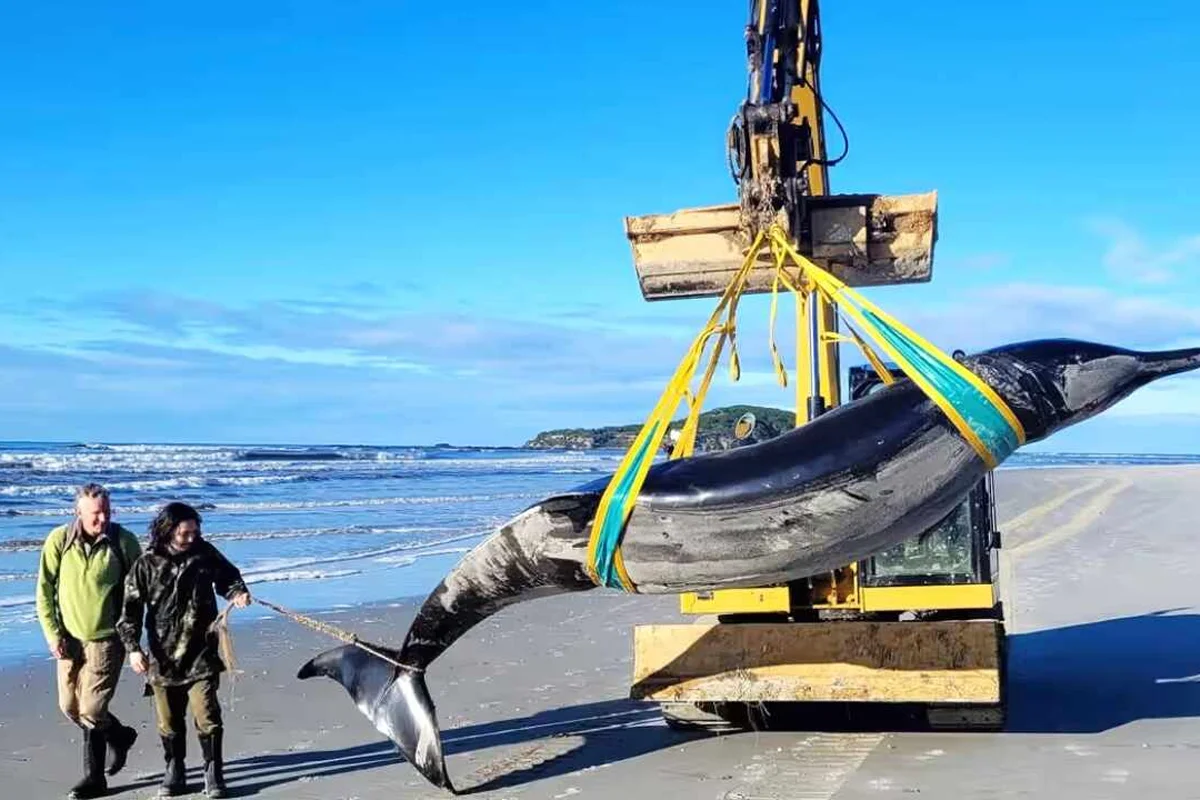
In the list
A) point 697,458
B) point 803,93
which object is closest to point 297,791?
point 697,458

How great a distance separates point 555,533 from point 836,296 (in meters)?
1.73

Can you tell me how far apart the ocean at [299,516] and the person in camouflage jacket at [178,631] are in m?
5.04

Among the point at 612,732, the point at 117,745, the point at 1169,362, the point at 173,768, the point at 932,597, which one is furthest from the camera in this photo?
the point at 612,732

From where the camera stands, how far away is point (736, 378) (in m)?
6.88

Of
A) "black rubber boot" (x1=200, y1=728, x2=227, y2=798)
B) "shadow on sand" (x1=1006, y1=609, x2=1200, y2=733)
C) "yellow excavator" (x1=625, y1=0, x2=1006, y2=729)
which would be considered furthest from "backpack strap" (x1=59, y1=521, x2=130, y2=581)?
"shadow on sand" (x1=1006, y1=609, x2=1200, y2=733)

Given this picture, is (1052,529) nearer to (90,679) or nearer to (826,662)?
(826,662)

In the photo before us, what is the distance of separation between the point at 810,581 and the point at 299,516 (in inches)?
832

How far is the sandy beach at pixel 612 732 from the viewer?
7.25m

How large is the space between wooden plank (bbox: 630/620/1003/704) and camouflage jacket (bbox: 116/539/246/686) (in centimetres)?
259

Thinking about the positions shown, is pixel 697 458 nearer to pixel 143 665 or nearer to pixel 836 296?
pixel 836 296

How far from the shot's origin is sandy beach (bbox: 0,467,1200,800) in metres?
7.25

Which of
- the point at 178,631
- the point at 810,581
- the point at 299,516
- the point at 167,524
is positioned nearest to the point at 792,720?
the point at 810,581

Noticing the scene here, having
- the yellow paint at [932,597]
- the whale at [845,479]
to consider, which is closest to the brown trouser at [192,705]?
the whale at [845,479]

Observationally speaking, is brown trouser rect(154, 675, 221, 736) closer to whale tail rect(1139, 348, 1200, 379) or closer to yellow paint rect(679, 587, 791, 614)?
yellow paint rect(679, 587, 791, 614)
